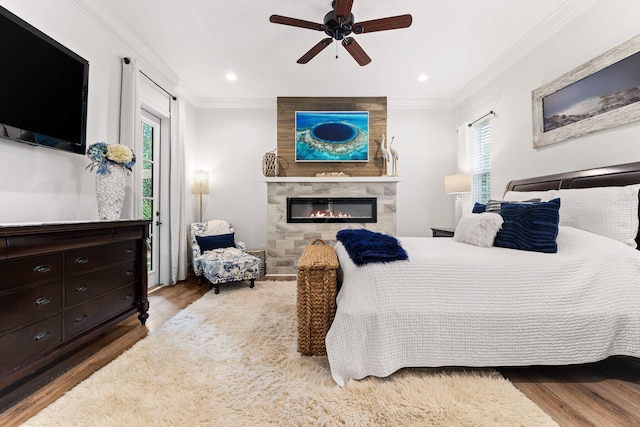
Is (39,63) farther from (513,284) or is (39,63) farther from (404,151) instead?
(404,151)

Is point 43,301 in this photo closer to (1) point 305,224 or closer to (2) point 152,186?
(2) point 152,186

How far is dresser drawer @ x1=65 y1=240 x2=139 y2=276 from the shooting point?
1.77 m

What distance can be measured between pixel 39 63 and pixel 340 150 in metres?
3.51

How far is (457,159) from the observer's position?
15.4 feet

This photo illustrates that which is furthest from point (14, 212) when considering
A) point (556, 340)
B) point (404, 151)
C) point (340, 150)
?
point (404, 151)

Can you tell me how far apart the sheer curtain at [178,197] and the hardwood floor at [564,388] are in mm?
1792

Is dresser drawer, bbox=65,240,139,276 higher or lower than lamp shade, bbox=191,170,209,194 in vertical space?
lower

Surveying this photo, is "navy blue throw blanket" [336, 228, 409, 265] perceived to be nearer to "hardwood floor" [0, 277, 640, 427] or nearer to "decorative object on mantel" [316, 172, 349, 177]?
"hardwood floor" [0, 277, 640, 427]

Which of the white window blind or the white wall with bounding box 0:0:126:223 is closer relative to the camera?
the white wall with bounding box 0:0:126:223

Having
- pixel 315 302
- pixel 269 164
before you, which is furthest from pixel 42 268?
pixel 269 164

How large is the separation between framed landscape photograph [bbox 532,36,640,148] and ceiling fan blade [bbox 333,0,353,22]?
2.12 metres

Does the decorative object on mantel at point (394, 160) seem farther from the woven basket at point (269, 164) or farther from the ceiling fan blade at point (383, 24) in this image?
the ceiling fan blade at point (383, 24)

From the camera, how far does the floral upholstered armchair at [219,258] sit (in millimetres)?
3332

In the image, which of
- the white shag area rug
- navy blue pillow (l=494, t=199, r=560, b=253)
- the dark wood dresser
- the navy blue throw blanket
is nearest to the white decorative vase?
the dark wood dresser
